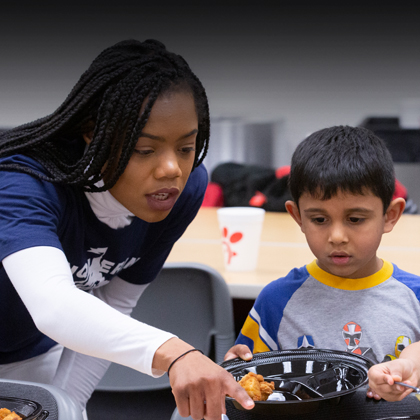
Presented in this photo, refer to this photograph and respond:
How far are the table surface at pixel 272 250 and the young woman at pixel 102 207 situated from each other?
0.36 metres

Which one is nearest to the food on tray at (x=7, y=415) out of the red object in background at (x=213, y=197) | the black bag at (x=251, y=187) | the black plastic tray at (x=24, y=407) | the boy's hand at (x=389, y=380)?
the black plastic tray at (x=24, y=407)

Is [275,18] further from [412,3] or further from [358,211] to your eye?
[358,211]

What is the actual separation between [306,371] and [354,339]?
0.17 m

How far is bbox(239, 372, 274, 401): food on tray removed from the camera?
0.71 metres

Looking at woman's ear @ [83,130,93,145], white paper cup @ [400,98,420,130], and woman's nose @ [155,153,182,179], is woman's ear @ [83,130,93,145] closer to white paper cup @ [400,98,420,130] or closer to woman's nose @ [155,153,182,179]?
woman's nose @ [155,153,182,179]

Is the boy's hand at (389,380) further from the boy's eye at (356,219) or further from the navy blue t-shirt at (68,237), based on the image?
the navy blue t-shirt at (68,237)

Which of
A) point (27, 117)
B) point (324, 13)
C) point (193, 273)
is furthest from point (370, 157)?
point (27, 117)

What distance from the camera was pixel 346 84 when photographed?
466 cm

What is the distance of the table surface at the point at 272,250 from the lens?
144 cm

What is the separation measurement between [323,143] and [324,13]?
3798 millimetres

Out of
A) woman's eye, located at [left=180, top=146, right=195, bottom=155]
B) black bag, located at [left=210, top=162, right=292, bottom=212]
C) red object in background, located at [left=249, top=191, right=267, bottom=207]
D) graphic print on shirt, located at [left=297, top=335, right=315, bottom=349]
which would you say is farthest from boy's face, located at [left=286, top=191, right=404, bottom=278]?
red object in background, located at [left=249, top=191, right=267, bottom=207]

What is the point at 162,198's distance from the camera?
88 cm

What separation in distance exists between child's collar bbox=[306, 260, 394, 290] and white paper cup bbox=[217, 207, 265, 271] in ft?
1.42

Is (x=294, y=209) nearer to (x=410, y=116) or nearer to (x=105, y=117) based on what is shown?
(x=105, y=117)
